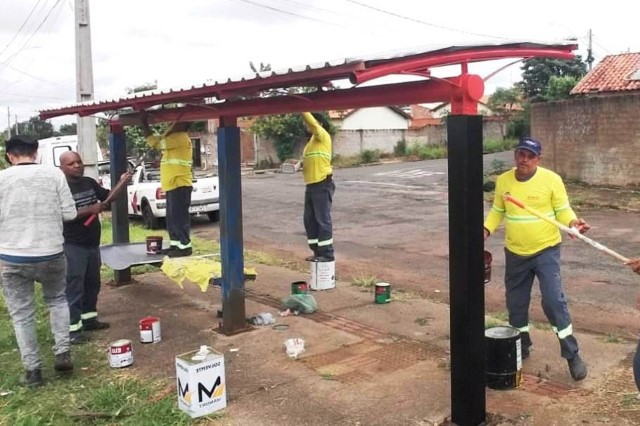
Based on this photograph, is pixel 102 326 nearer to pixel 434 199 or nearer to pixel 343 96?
pixel 343 96

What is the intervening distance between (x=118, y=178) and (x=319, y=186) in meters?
2.77

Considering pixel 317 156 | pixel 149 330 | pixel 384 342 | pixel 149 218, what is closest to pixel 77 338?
pixel 149 330

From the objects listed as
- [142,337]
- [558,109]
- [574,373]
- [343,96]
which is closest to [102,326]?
[142,337]

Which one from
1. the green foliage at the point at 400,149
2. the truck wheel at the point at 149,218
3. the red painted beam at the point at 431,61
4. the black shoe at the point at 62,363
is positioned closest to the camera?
the red painted beam at the point at 431,61

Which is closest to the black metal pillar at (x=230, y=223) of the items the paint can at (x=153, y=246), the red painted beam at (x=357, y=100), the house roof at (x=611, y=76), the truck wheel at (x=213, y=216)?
the red painted beam at (x=357, y=100)

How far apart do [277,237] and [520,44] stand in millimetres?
9514

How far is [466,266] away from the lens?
4047 millimetres

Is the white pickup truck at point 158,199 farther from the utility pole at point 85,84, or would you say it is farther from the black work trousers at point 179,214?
the black work trousers at point 179,214

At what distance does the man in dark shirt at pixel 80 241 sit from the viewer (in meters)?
6.31

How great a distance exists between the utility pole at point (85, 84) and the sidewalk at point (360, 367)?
401cm

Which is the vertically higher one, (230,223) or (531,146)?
(531,146)

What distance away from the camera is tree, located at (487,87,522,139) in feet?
148

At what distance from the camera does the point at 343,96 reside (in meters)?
5.09

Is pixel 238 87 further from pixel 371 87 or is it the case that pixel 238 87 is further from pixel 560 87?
pixel 560 87
